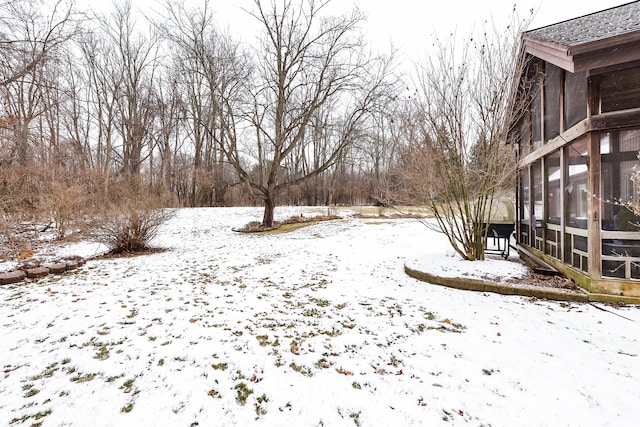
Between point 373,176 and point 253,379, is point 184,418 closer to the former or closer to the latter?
point 253,379

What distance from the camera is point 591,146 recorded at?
4059 mm

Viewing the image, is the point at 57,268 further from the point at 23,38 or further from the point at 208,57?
the point at 208,57

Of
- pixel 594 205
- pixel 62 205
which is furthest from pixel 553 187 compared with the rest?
pixel 62 205

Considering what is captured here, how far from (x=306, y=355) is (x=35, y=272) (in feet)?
20.0

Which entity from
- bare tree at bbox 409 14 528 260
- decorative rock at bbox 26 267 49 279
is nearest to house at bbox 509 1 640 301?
bare tree at bbox 409 14 528 260

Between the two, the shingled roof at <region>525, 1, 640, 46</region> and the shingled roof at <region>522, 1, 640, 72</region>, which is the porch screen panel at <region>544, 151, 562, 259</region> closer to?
the shingled roof at <region>522, 1, 640, 72</region>

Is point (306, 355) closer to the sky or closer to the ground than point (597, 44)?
closer to the ground

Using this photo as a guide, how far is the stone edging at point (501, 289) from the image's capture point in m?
4.12

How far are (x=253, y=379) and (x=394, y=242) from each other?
26.0ft

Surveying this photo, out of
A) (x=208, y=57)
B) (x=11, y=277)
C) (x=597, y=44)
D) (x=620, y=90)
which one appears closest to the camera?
(x=597, y=44)

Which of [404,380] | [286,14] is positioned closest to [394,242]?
[404,380]

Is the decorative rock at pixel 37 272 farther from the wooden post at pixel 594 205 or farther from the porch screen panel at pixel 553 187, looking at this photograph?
the porch screen panel at pixel 553 187

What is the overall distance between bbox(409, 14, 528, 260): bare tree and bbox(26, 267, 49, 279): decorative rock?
306 inches

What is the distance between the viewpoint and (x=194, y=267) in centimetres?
634
